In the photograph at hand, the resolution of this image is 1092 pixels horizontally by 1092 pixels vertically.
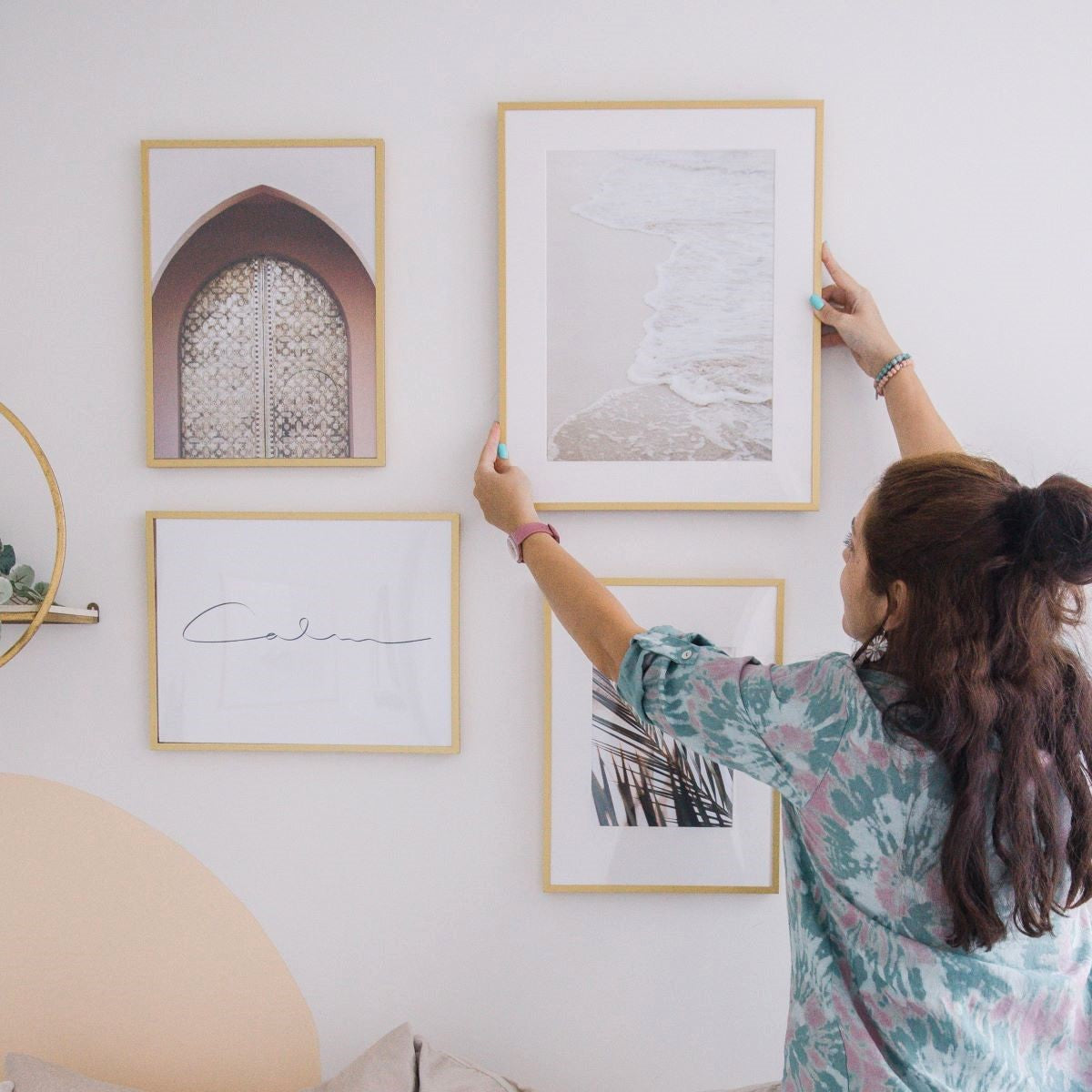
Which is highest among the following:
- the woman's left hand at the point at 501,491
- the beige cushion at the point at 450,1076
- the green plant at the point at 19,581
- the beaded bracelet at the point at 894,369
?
the beaded bracelet at the point at 894,369

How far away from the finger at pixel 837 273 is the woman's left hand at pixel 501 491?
52 cm

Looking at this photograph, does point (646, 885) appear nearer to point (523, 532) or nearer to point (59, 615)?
point (523, 532)

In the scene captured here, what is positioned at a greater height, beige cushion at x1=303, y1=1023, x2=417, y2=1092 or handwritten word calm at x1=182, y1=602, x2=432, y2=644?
handwritten word calm at x1=182, y1=602, x2=432, y2=644

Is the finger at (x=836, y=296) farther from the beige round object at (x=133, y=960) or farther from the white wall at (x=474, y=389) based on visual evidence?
the beige round object at (x=133, y=960)

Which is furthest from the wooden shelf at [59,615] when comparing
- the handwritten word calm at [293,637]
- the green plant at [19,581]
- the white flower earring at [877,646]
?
the white flower earring at [877,646]

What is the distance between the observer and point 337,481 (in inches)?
51.6

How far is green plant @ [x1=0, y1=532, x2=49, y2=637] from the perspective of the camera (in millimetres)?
1217

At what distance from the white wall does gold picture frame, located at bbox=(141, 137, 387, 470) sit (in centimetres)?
2

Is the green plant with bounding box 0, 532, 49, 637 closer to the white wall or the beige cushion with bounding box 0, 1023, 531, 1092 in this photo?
the white wall

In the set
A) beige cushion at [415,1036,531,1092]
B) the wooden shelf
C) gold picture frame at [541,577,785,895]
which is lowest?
beige cushion at [415,1036,531,1092]

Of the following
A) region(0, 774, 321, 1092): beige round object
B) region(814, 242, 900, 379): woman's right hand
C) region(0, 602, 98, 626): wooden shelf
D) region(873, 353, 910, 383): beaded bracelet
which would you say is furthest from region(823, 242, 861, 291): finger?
region(0, 774, 321, 1092): beige round object

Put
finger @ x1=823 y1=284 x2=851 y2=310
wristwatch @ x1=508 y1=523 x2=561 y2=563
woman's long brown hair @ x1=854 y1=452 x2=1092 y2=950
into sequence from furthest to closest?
finger @ x1=823 y1=284 x2=851 y2=310 < wristwatch @ x1=508 y1=523 x2=561 y2=563 < woman's long brown hair @ x1=854 y1=452 x2=1092 y2=950

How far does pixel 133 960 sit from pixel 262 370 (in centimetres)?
93

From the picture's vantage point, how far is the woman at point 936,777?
31.8 inches
